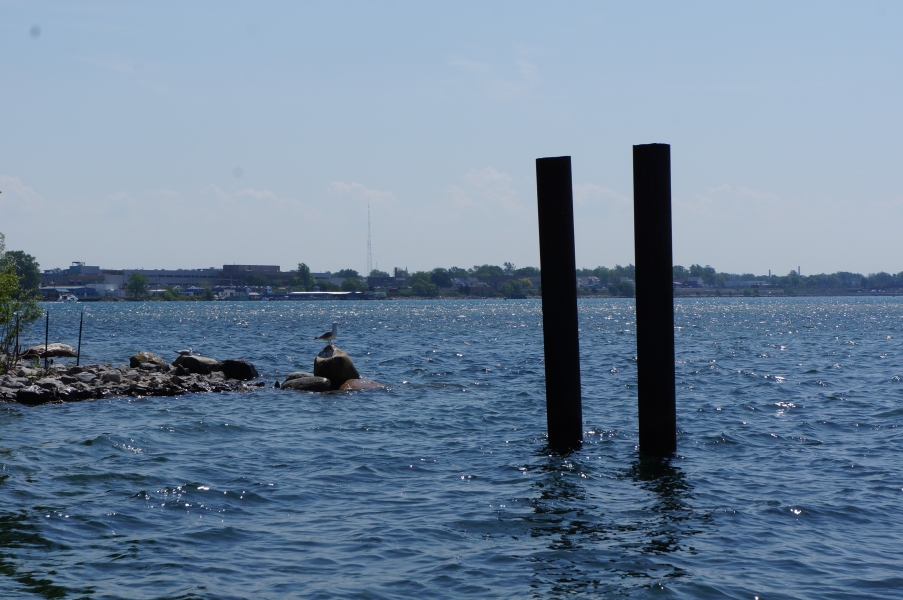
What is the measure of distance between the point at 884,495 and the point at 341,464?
8.49 meters

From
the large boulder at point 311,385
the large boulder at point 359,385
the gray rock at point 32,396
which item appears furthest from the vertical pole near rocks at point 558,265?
the gray rock at point 32,396

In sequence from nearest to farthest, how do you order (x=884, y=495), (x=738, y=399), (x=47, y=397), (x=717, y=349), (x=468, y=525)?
(x=468, y=525) < (x=884, y=495) < (x=47, y=397) < (x=738, y=399) < (x=717, y=349)

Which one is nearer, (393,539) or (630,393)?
(393,539)

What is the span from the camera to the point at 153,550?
10.0 meters

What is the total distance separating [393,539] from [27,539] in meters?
4.32

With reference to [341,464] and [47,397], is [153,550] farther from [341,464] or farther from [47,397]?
[47,397]

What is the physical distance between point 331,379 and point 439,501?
14.4m

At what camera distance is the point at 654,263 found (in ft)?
41.8

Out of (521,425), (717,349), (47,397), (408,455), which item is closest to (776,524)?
(408,455)

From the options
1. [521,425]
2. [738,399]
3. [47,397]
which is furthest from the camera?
[738,399]

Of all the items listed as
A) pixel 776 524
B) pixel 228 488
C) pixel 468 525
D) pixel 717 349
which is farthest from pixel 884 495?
pixel 717 349

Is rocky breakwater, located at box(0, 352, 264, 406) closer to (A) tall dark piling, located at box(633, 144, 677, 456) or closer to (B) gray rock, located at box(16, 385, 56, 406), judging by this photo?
(B) gray rock, located at box(16, 385, 56, 406)

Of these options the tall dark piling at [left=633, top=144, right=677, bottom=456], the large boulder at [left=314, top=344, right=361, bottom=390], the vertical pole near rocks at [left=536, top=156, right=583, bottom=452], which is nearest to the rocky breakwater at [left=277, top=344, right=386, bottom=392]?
the large boulder at [left=314, top=344, right=361, bottom=390]

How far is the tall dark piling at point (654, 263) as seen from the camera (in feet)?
41.8
